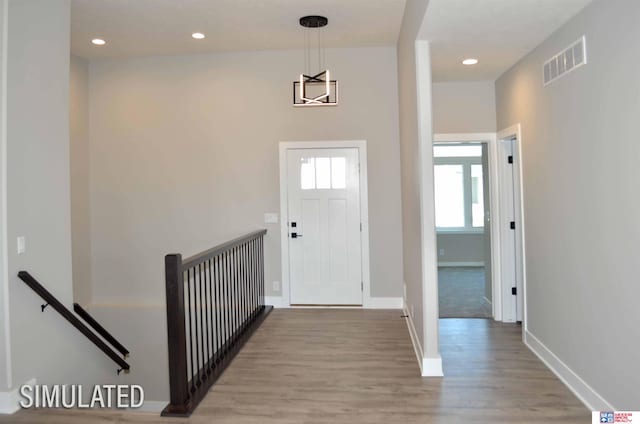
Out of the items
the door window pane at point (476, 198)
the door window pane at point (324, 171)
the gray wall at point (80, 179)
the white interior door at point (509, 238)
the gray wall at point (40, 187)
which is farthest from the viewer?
the door window pane at point (476, 198)

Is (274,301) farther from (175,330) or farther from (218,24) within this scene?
(218,24)

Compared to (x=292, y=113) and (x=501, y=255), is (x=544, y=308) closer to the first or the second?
(x=501, y=255)

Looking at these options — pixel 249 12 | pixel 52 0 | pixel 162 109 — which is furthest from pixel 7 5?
pixel 162 109

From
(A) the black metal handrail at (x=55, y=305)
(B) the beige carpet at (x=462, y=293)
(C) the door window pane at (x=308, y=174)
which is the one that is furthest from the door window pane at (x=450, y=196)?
(A) the black metal handrail at (x=55, y=305)

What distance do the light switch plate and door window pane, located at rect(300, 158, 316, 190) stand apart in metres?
0.49

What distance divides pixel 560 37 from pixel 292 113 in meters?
3.05

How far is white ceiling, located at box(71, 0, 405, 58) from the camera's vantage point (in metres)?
4.11

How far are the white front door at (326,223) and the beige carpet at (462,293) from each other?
123 cm

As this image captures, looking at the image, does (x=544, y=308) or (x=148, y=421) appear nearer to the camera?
(x=148, y=421)

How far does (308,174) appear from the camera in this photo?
5.47 meters

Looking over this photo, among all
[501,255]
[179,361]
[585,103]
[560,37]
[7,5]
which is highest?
[7,5]

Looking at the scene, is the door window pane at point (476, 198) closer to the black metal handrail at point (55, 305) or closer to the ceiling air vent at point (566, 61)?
the ceiling air vent at point (566, 61)

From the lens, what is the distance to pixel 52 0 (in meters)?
3.47

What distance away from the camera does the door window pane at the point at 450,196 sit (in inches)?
364
